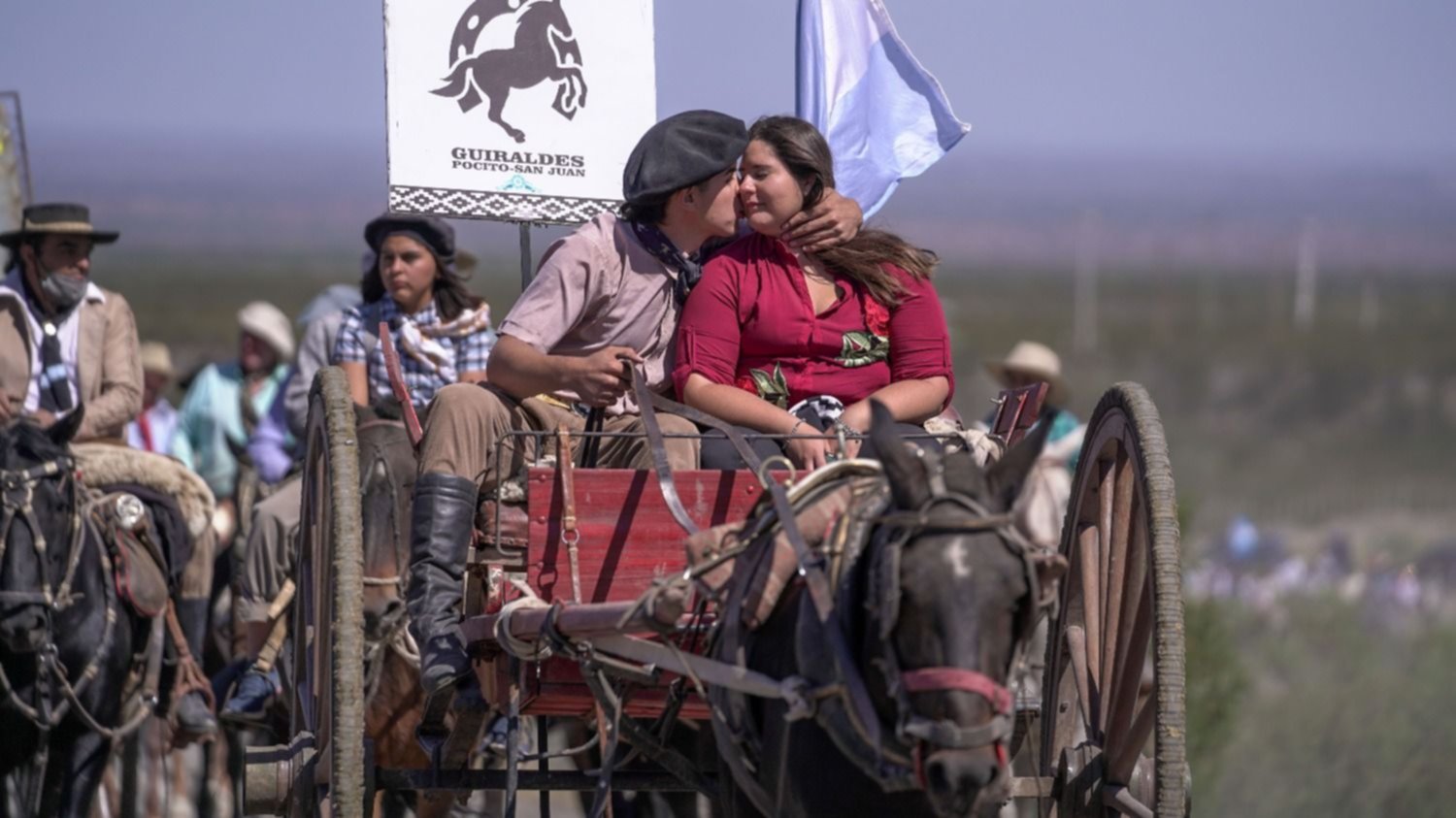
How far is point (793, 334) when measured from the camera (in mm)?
6918

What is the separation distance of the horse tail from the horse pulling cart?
4.59ft

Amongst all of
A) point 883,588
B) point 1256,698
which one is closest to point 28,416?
point 883,588

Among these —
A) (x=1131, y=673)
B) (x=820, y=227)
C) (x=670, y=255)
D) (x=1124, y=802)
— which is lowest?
(x=1124, y=802)

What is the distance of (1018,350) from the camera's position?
15.1 meters

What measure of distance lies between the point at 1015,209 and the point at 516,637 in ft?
473

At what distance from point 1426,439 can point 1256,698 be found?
103ft

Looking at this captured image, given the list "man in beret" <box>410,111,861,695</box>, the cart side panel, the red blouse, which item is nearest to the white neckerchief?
"man in beret" <box>410,111,861,695</box>

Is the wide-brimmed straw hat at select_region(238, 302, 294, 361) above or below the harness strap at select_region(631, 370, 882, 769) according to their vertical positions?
below

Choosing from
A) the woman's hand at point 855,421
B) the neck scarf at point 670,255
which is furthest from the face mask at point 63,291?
the woman's hand at point 855,421

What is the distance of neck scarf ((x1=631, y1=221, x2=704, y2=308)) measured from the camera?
23.7 feet

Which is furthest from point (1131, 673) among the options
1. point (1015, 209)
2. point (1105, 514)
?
point (1015, 209)

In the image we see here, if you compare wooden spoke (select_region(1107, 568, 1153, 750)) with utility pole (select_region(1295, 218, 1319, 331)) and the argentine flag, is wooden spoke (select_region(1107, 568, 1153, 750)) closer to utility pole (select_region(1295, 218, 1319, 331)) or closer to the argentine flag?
the argentine flag

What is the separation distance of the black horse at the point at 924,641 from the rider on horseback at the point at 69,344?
650 centimetres

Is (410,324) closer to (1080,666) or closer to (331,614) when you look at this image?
(331,614)
